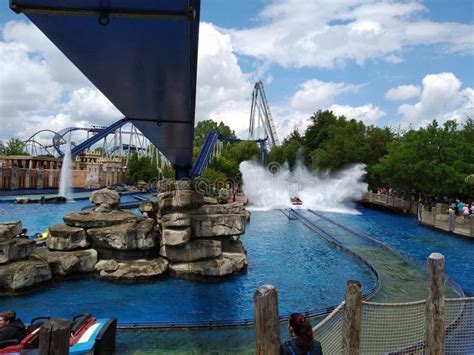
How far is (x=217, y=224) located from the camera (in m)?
13.2

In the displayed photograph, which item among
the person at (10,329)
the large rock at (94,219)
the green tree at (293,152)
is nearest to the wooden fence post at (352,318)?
the person at (10,329)

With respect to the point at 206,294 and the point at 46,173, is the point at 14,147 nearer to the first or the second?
the point at 46,173

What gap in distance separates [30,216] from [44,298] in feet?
63.0

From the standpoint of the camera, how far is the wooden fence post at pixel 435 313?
521cm

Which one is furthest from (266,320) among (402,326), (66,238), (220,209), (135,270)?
(66,238)

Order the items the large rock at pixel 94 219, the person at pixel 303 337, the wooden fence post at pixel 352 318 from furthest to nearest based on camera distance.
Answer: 1. the large rock at pixel 94 219
2. the wooden fence post at pixel 352 318
3. the person at pixel 303 337

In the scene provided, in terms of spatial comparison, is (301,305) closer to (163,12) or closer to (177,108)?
(177,108)

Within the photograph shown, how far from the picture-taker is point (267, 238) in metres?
20.6

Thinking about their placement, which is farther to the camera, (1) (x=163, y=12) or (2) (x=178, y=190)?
(2) (x=178, y=190)

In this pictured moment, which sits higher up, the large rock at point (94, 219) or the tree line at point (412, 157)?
the tree line at point (412, 157)

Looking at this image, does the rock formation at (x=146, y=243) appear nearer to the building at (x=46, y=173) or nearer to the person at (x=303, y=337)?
the person at (x=303, y=337)

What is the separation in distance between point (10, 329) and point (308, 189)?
39772 millimetres

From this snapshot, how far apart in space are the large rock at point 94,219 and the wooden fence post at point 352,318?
9.41m

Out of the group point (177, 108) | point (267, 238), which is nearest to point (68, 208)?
point (267, 238)
